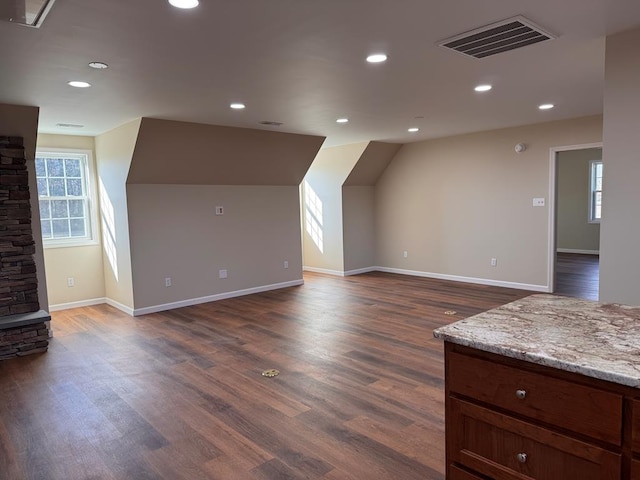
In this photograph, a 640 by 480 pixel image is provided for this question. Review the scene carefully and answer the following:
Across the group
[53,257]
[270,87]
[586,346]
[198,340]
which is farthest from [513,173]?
[53,257]

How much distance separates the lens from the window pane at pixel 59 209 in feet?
19.8

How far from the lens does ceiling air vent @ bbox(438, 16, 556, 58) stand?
102 inches

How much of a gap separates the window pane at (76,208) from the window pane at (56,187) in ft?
0.57

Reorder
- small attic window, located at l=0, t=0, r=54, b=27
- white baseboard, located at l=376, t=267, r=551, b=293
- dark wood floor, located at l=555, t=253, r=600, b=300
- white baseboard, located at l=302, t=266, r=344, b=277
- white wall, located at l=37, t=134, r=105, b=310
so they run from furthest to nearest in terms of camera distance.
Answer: white baseboard, located at l=302, t=266, r=344, b=277 < white baseboard, located at l=376, t=267, r=551, b=293 < dark wood floor, located at l=555, t=253, r=600, b=300 < white wall, located at l=37, t=134, r=105, b=310 < small attic window, located at l=0, t=0, r=54, b=27

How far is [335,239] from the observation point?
832 cm

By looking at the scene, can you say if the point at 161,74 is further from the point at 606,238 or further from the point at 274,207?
the point at 274,207

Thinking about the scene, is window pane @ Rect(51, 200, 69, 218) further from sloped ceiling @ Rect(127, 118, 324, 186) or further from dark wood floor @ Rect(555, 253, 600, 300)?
dark wood floor @ Rect(555, 253, 600, 300)

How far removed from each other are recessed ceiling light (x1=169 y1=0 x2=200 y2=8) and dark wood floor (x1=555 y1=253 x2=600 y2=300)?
197 inches

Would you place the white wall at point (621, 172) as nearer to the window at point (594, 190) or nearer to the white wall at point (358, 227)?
the white wall at point (358, 227)

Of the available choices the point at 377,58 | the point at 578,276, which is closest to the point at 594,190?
the point at 578,276

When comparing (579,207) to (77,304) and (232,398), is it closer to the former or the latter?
(232,398)

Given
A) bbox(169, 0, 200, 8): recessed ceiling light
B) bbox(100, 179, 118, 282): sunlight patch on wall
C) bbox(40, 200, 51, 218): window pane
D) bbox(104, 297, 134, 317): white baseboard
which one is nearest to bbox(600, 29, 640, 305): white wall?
bbox(169, 0, 200, 8): recessed ceiling light

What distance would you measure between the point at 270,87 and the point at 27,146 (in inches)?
110

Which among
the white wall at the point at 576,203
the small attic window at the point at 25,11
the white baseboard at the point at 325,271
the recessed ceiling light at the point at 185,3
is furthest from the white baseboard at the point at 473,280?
the small attic window at the point at 25,11
